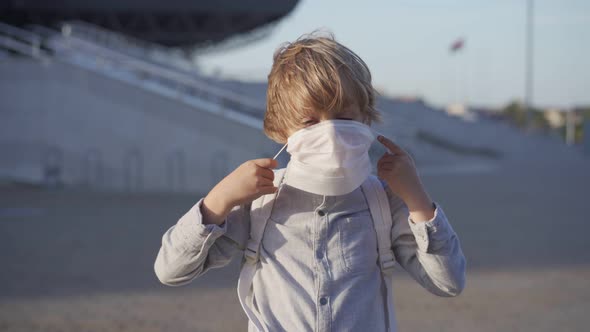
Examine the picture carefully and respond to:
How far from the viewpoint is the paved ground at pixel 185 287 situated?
5832 millimetres

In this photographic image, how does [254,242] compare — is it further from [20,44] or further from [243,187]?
[20,44]

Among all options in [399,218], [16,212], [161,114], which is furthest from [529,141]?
[399,218]

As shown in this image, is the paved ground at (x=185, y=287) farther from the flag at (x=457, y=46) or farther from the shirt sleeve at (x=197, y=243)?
the flag at (x=457, y=46)

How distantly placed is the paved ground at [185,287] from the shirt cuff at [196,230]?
355cm

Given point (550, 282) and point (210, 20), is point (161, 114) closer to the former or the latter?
point (550, 282)

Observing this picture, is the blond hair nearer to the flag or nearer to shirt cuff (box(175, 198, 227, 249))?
shirt cuff (box(175, 198, 227, 249))

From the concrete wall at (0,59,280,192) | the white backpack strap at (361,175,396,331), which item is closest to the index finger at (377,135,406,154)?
the white backpack strap at (361,175,396,331)

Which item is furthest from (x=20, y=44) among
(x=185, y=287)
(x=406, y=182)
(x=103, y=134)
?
(x=406, y=182)

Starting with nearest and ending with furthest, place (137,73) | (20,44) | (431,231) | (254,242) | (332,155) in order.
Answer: (332,155) → (431,231) → (254,242) → (20,44) → (137,73)

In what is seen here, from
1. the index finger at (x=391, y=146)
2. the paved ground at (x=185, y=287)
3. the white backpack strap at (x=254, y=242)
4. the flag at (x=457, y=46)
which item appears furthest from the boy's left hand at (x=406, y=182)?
the flag at (x=457, y=46)

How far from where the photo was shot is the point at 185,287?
7004mm

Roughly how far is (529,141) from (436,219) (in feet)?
112

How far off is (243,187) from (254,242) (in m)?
0.24

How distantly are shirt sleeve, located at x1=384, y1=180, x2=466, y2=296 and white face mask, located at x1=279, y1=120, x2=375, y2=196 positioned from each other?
0.23 meters
